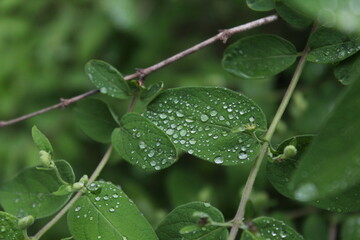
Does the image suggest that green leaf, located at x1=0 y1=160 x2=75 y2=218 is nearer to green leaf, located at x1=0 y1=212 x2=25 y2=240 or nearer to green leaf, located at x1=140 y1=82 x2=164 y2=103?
green leaf, located at x1=0 y1=212 x2=25 y2=240

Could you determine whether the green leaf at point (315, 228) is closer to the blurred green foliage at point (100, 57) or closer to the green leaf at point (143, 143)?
the blurred green foliage at point (100, 57)

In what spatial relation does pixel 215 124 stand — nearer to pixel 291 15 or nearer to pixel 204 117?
pixel 204 117

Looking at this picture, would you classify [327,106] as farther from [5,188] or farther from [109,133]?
[5,188]

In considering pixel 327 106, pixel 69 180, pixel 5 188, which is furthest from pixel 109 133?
pixel 327 106

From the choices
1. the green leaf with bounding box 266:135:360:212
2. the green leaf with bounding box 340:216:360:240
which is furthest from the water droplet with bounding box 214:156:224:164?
the green leaf with bounding box 340:216:360:240

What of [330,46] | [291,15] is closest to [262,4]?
[291,15]
